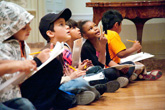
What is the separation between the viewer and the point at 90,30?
8.24 feet

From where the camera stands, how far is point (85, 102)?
6.52 ft

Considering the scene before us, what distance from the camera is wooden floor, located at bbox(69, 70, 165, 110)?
1.93 metres

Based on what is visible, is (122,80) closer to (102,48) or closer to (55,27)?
(102,48)

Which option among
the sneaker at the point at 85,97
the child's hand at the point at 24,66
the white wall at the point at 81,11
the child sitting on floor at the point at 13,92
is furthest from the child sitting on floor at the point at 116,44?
the white wall at the point at 81,11

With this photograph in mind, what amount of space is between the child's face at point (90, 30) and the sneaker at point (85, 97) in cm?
65

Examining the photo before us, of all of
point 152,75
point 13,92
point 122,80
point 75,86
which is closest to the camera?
point 13,92

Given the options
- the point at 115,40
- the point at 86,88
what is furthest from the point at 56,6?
the point at 86,88

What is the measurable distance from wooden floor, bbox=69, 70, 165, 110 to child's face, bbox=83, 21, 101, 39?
49 centimetres

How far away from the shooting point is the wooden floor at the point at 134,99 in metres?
1.93

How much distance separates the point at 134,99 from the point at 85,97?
40 centimetres

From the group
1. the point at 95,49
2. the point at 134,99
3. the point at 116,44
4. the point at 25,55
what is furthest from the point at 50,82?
the point at 116,44

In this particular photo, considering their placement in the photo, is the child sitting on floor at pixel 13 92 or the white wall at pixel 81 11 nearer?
the child sitting on floor at pixel 13 92

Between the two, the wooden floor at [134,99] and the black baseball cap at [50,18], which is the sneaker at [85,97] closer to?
the wooden floor at [134,99]

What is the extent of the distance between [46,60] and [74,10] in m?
4.72
